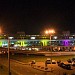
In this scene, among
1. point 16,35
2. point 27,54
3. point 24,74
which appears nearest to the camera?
point 24,74

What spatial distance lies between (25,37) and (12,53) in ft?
196

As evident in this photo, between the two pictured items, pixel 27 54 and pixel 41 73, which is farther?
pixel 27 54

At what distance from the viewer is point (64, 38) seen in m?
152

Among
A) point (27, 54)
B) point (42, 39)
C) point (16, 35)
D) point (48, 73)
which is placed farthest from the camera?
point (42, 39)

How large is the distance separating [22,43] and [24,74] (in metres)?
98.8

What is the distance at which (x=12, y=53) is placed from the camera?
92125mm

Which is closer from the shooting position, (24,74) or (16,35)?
(24,74)

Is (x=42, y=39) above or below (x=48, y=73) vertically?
above

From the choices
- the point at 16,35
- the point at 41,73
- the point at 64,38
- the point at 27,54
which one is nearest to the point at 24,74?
the point at 41,73

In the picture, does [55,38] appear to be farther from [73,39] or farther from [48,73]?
[48,73]

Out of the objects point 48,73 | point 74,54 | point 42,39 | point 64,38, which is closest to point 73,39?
point 64,38

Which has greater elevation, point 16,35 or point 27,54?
point 16,35

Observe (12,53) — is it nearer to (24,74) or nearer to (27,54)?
(27,54)

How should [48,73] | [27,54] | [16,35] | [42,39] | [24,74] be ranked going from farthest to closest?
[42,39], [16,35], [27,54], [48,73], [24,74]
